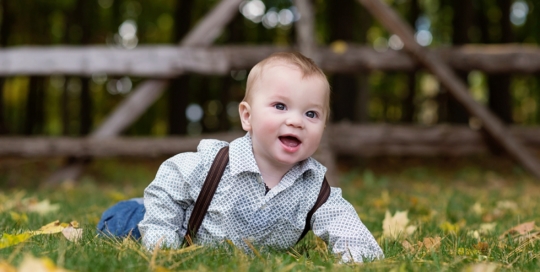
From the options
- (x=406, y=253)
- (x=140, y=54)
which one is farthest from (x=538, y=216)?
(x=140, y=54)

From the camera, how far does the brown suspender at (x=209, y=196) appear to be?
2.12 meters

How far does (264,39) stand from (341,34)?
5629 millimetres

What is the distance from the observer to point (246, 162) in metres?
2.10

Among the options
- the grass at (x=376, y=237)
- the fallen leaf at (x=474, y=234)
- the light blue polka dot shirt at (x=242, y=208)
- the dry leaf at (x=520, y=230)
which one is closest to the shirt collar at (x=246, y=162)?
the light blue polka dot shirt at (x=242, y=208)

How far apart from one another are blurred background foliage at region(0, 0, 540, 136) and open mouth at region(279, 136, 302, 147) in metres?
6.59

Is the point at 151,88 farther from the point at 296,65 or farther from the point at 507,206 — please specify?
the point at 296,65

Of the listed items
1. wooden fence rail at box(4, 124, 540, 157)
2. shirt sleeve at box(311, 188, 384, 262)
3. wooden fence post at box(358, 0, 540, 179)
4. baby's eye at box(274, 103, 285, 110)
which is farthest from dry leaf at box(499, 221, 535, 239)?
wooden fence rail at box(4, 124, 540, 157)

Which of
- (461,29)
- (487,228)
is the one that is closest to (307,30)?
(487,228)

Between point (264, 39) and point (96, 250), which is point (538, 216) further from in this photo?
point (264, 39)

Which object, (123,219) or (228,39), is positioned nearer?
(123,219)

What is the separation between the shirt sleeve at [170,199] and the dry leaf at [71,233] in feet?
0.76

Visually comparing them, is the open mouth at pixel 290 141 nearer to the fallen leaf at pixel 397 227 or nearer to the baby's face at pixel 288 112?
the baby's face at pixel 288 112

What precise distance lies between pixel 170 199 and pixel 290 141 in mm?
482

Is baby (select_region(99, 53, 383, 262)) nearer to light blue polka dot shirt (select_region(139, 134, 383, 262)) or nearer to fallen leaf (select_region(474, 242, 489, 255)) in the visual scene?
light blue polka dot shirt (select_region(139, 134, 383, 262))
